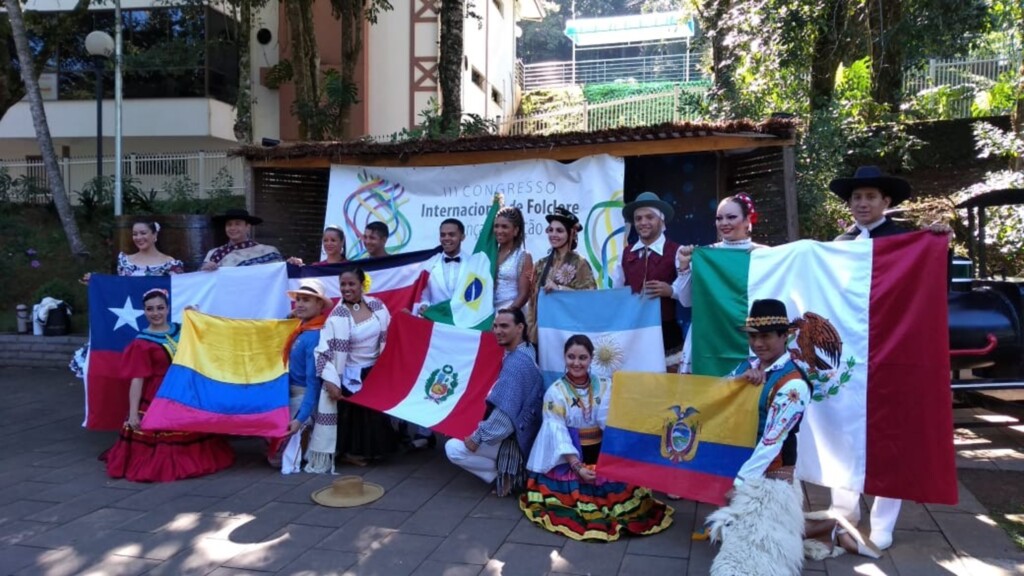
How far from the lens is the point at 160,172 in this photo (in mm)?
17328

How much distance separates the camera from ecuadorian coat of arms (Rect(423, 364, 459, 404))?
5484mm

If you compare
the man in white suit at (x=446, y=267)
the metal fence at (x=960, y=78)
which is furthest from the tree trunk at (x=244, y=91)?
the metal fence at (x=960, y=78)

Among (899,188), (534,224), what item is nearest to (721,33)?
(534,224)

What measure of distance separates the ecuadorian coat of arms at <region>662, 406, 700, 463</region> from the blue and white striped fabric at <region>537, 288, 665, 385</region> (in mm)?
694

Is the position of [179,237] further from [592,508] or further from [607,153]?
[592,508]

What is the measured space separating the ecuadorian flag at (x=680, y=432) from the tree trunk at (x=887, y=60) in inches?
285

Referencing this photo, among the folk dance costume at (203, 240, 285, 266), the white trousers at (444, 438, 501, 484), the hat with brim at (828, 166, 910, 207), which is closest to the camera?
the hat with brim at (828, 166, 910, 207)

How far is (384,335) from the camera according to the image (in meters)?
5.80

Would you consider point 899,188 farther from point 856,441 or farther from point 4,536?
point 4,536

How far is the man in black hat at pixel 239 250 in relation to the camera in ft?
21.7

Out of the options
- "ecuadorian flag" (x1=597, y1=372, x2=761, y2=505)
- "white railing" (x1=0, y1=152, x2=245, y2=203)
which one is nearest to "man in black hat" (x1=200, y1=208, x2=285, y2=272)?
"ecuadorian flag" (x1=597, y1=372, x2=761, y2=505)

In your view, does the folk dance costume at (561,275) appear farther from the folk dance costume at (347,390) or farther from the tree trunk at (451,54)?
the tree trunk at (451,54)

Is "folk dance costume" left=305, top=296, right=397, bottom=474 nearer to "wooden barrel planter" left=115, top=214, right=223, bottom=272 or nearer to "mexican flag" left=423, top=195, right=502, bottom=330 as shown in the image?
"mexican flag" left=423, top=195, right=502, bottom=330

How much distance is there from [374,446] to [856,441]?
3.38m
